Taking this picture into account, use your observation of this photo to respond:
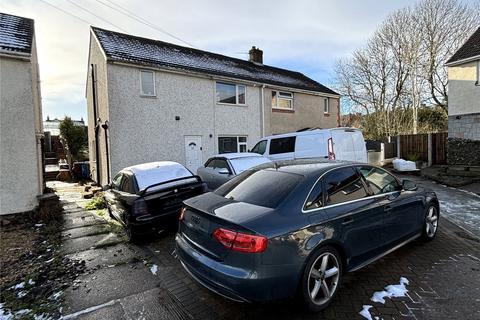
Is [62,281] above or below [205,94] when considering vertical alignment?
below

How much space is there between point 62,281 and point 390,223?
473cm

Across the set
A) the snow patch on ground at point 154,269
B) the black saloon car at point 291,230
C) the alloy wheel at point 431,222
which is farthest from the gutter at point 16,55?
the alloy wheel at point 431,222

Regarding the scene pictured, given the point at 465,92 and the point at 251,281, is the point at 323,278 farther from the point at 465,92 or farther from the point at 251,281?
the point at 465,92

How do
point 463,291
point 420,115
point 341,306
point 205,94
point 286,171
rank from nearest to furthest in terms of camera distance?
point 341,306, point 463,291, point 286,171, point 205,94, point 420,115

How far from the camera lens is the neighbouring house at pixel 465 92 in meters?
12.7

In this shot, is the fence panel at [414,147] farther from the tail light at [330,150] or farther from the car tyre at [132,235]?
the car tyre at [132,235]

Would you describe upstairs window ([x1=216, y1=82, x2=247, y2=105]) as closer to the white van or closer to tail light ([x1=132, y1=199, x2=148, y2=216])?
the white van

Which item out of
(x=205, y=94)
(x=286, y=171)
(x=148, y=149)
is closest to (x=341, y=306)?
(x=286, y=171)

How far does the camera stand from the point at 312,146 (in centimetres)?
948

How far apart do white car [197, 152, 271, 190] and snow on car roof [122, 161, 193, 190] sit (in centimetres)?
109

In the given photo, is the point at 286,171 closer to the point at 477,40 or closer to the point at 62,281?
the point at 62,281

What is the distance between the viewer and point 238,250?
8.61ft

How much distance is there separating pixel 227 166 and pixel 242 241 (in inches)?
186

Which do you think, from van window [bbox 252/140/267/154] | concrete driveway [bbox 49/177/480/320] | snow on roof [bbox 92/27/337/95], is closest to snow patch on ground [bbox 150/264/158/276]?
concrete driveway [bbox 49/177/480/320]
